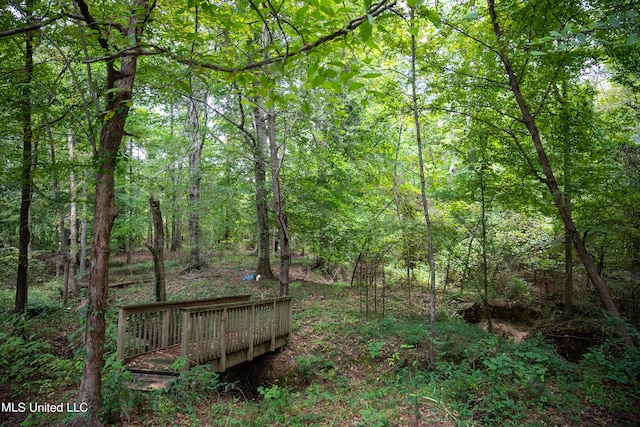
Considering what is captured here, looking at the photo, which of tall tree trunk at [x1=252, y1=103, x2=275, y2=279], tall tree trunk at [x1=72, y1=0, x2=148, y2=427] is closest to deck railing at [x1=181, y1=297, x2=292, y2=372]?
tall tree trunk at [x1=72, y1=0, x2=148, y2=427]

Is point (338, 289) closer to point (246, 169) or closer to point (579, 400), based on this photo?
point (246, 169)

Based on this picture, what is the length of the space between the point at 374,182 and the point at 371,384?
610 centimetres

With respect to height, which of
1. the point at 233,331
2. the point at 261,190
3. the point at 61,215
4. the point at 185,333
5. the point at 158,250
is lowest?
the point at 233,331

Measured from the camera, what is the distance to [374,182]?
10.4 metres

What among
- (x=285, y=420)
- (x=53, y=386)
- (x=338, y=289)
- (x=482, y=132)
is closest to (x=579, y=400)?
(x=285, y=420)

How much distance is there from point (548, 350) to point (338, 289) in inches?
287

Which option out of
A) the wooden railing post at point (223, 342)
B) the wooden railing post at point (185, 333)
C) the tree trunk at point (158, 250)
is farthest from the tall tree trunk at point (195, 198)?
the wooden railing post at point (185, 333)

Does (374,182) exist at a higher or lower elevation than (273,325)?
higher

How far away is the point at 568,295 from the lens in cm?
809

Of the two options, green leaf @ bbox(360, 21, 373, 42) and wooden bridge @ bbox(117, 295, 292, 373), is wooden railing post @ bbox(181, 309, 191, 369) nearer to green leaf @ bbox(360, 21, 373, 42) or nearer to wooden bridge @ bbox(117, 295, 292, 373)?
wooden bridge @ bbox(117, 295, 292, 373)

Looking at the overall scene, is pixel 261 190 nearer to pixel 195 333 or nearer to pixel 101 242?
pixel 195 333

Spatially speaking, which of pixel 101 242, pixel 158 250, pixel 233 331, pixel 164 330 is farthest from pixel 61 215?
pixel 101 242

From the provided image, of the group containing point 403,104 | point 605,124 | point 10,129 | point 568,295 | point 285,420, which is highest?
point 403,104

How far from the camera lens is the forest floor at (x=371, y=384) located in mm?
4121
